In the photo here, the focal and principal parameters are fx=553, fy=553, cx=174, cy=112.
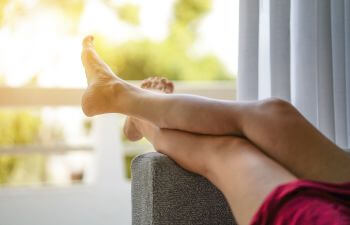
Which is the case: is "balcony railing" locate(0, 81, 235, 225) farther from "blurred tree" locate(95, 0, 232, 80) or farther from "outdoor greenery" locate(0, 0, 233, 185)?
"blurred tree" locate(95, 0, 232, 80)

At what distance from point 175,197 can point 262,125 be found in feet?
0.87

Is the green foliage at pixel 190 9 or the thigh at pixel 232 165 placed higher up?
the green foliage at pixel 190 9

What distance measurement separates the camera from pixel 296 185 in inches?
38.5

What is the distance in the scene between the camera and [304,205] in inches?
37.3

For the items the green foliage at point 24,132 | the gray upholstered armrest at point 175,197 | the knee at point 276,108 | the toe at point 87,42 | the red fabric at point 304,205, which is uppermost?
the toe at point 87,42

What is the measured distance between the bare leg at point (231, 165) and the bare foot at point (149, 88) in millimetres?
205

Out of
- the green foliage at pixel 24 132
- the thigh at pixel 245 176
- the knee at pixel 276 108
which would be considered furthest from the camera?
the green foliage at pixel 24 132

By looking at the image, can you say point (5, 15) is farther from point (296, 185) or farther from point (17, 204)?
point (296, 185)

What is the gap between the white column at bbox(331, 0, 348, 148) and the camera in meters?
1.90

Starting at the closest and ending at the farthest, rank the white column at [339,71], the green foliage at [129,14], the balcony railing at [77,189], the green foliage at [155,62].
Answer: the white column at [339,71] → the balcony railing at [77,189] → the green foliage at [155,62] → the green foliage at [129,14]

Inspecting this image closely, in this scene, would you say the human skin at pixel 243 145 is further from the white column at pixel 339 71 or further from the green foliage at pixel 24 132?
the green foliage at pixel 24 132

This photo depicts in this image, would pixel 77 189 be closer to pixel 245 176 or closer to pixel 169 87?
pixel 169 87

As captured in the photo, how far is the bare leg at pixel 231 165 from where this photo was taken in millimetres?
1079

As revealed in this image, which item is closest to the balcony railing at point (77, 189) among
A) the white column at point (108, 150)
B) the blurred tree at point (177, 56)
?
the white column at point (108, 150)
